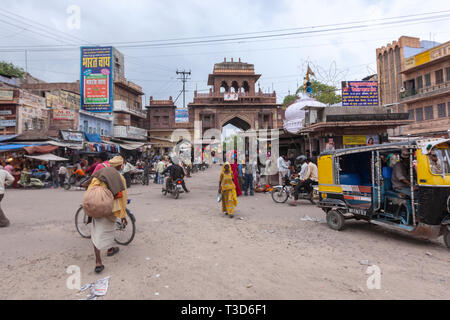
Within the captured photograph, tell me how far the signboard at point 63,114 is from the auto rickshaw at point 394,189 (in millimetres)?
22185

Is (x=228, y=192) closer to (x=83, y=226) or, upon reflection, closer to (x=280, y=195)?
(x=280, y=195)

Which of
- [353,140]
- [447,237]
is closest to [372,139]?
[353,140]

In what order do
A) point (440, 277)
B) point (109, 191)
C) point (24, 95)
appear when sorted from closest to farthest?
point (440, 277)
point (109, 191)
point (24, 95)

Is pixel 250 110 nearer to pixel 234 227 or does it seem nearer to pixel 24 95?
pixel 24 95

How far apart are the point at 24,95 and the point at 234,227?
22.1m

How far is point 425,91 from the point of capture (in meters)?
24.0

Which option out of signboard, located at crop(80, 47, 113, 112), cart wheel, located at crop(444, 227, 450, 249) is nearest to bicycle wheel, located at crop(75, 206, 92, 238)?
cart wheel, located at crop(444, 227, 450, 249)

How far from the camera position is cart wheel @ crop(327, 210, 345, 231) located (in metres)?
5.43

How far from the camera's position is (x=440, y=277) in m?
3.23

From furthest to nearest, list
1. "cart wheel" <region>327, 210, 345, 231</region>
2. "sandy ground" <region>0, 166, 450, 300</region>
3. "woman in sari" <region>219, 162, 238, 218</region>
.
Answer: "woman in sari" <region>219, 162, 238, 218</region> < "cart wheel" <region>327, 210, 345, 231</region> < "sandy ground" <region>0, 166, 450, 300</region>

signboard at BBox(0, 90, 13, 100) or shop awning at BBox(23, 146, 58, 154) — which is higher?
signboard at BBox(0, 90, 13, 100)

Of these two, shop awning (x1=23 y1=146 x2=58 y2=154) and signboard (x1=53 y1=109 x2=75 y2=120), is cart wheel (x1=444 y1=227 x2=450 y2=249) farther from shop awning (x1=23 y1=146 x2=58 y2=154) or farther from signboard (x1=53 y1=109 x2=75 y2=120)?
signboard (x1=53 y1=109 x2=75 y2=120)

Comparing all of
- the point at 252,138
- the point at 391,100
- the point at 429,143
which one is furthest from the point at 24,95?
the point at 391,100
